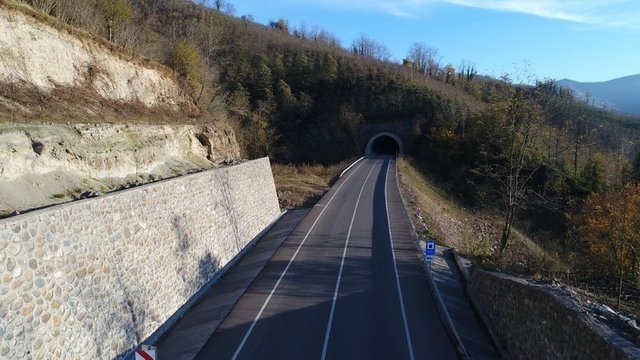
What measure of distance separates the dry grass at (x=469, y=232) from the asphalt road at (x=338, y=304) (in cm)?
253

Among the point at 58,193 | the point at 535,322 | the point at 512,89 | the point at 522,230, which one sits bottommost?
the point at 522,230

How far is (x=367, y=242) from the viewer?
22203 millimetres

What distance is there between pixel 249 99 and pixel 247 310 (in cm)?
5044

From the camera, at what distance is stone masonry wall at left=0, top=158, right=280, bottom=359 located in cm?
804

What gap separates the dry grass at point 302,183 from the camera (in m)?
33.7

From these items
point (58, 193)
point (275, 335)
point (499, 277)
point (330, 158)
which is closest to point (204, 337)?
point (275, 335)

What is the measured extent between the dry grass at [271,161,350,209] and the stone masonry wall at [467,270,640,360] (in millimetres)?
20682

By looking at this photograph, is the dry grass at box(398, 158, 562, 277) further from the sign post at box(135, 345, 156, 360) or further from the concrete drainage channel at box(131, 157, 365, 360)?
the sign post at box(135, 345, 156, 360)

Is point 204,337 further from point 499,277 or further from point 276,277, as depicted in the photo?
point 499,277

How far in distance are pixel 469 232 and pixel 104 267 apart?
25.3 m

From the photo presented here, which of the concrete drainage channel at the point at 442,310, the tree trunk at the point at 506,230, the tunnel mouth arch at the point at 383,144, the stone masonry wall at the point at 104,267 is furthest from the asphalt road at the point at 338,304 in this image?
the tunnel mouth arch at the point at 383,144

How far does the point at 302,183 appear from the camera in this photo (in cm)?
3869

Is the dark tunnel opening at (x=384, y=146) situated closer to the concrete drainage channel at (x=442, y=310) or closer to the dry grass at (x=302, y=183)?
the dry grass at (x=302, y=183)

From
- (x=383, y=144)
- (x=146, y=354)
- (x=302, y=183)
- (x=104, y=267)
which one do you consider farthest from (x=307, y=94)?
(x=146, y=354)
